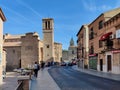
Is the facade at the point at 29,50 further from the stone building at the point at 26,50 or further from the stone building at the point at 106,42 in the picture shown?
the stone building at the point at 106,42

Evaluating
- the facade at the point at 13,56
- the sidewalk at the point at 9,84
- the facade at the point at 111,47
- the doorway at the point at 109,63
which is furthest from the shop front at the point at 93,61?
the facade at the point at 13,56

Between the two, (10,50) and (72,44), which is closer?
(10,50)

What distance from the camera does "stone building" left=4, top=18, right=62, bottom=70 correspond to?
96.2 m

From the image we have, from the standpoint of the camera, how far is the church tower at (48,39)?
4104 inches

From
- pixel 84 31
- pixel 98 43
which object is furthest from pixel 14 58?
pixel 98 43

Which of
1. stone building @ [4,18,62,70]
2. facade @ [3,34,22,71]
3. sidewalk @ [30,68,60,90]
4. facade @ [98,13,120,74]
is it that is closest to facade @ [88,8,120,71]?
facade @ [98,13,120,74]

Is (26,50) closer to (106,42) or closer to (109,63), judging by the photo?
(106,42)

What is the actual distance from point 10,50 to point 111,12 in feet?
205

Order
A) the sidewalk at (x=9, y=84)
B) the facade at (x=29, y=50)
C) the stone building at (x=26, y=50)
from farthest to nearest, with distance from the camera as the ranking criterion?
the stone building at (x=26, y=50)
the facade at (x=29, y=50)
the sidewalk at (x=9, y=84)

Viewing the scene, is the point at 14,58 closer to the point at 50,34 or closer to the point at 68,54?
the point at 50,34

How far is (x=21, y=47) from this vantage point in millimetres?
98438

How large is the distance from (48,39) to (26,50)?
12803mm

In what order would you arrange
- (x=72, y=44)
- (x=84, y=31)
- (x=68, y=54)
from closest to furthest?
(x=84, y=31), (x=68, y=54), (x=72, y=44)

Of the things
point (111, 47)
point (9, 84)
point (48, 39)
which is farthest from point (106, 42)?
point (48, 39)
